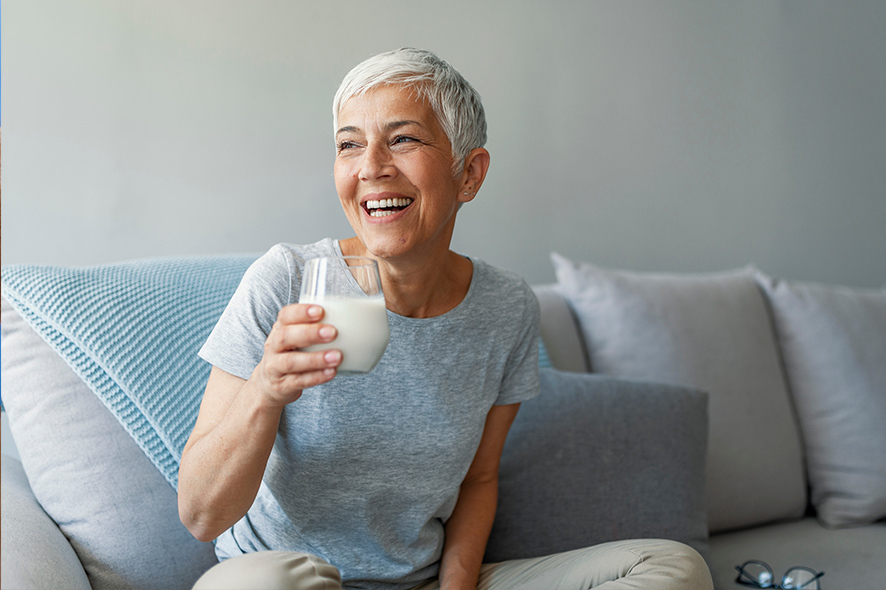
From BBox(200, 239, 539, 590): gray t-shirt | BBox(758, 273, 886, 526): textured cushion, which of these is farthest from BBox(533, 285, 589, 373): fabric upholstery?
BBox(758, 273, 886, 526): textured cushion

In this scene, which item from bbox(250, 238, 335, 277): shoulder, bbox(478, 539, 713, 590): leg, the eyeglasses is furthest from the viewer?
the eyeglasses

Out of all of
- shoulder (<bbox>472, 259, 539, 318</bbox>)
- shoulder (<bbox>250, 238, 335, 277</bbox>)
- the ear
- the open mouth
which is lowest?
shoulder (<bbox>472, 259, 539, 318</bbox>)

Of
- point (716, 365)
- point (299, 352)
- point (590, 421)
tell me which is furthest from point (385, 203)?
point (716, 365)

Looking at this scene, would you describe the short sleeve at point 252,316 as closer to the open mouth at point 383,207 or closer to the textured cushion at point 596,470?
the open mouth at point 383,207

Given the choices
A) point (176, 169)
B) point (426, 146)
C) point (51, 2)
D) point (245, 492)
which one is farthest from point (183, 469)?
point (51, 2)

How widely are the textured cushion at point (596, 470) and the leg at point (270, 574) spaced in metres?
0.53

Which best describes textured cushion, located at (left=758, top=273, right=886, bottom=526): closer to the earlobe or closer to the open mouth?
the earlobe

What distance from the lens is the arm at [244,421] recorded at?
677 millimetres

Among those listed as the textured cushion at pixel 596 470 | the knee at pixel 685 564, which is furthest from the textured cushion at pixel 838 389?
the knee at pixel 685 564

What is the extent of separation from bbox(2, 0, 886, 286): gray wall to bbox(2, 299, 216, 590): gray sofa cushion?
380 mm

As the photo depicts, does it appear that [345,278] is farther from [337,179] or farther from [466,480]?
[466,480]

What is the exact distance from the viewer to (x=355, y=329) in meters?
0.69

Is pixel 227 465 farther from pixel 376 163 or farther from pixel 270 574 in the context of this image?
pixel 376 163

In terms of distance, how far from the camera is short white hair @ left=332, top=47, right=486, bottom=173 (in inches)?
33.9
